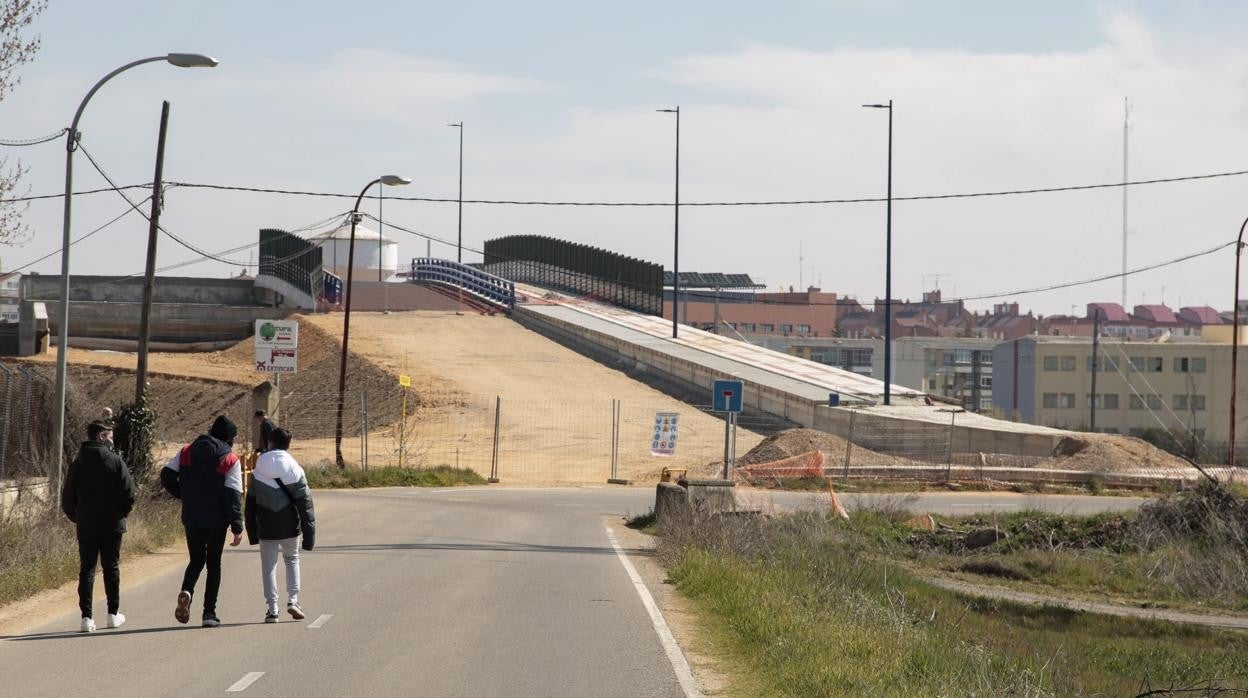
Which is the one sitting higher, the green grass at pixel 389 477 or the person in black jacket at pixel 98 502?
the person in black jacket at pixel 98 502

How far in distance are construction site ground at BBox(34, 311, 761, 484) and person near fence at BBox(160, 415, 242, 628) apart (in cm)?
2640

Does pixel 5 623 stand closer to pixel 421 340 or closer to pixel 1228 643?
pixel 1228 643

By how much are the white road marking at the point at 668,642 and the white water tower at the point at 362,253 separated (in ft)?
228

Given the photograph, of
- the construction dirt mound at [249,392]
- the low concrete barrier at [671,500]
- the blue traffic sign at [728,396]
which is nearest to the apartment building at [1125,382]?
the construction dirt mound at [249,392]

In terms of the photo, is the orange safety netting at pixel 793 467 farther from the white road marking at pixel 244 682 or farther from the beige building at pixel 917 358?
the beige building at pixel 917 358

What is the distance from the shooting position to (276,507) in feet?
40.0

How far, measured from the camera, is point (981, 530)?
2683 cm

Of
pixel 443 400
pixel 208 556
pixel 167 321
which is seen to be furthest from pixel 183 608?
pixel 167 321

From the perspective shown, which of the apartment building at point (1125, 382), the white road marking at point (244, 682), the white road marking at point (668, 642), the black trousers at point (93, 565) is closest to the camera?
the white road marking at point (244, 682)

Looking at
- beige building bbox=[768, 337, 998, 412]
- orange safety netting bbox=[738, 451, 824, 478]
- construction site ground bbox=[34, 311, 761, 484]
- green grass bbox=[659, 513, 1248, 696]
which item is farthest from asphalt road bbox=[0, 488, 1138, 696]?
beige building bbox=[768, 337, 998, 412]

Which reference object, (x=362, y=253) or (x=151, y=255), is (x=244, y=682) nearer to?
(x=151, y=255)

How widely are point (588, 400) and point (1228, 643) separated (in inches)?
1497

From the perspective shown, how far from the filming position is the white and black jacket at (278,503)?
1216 centimetres

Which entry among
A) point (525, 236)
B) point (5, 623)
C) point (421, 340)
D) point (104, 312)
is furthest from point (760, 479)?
point (525, 236)
